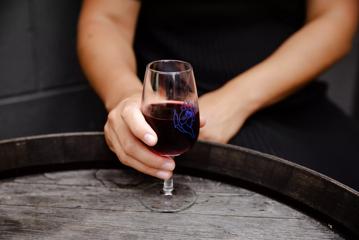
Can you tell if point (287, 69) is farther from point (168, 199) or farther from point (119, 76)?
point (168, 199)

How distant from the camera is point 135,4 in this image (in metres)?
1.42

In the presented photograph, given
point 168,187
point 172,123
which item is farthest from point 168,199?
point 172,123

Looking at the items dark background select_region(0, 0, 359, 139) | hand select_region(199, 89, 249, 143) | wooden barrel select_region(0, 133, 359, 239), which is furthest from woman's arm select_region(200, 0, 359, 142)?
dark background select_region(0, 0, 359, 139)

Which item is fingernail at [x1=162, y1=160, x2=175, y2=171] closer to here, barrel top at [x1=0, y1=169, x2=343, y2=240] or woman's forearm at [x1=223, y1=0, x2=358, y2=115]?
barrel top at [x1=0, y1=169, x2=343, y2=240]

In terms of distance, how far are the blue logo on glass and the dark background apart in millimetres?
1026

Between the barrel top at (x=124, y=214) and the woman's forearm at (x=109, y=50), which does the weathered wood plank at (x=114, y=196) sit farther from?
the woman's forearm at (x=109, y=50)

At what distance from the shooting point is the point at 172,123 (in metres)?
0.83

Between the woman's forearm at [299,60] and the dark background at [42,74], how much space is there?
786mm

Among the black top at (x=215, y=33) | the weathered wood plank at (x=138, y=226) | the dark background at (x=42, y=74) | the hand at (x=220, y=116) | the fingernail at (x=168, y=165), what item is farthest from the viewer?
the dark background at (x=42, y=74)

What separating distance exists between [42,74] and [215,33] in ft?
2.59

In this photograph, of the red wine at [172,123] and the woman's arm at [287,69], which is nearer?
the red wine at [172,123]

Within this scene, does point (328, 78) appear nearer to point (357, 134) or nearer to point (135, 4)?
point (357, 134)

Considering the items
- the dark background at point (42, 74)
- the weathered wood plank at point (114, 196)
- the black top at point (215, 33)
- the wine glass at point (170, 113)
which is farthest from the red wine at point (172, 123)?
the dark background at point (42, 74)

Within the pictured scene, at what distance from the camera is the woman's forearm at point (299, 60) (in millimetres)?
1188
